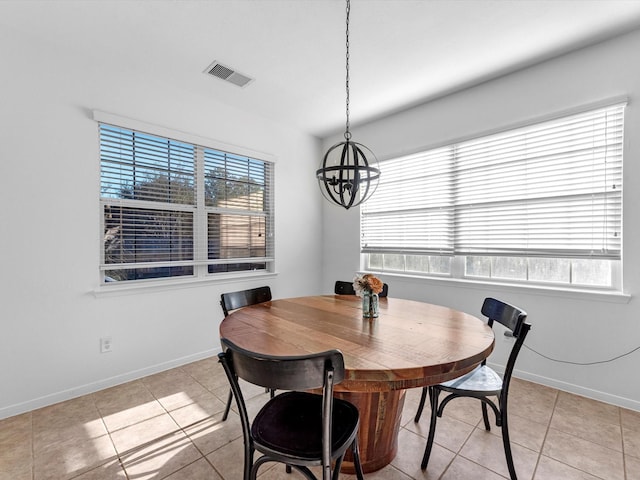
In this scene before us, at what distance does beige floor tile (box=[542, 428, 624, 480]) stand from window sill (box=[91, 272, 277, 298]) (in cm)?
298

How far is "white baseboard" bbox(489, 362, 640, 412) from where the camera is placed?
2266 mm

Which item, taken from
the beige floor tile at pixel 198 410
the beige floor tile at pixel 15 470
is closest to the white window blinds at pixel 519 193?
the beige floor tile at pixel 198 410

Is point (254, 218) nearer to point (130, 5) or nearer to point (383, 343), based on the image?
point (130, 5)

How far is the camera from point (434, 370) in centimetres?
117

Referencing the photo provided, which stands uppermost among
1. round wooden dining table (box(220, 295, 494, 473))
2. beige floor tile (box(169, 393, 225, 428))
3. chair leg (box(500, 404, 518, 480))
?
round wooden dining table (box(220, 295, 494, 473))

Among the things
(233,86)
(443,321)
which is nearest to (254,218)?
(233,86)

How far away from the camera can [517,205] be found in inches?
110

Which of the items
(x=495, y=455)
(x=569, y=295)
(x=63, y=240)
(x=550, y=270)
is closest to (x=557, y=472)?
(x=495, y=455)

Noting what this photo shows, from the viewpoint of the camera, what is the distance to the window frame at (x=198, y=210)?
266 centimetres

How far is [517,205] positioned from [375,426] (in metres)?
2.31

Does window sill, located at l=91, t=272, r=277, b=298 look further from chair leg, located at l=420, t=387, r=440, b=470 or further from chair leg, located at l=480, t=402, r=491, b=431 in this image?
chair leg, located at l=480, t=402, r=491, b=431

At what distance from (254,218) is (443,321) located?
263 cm

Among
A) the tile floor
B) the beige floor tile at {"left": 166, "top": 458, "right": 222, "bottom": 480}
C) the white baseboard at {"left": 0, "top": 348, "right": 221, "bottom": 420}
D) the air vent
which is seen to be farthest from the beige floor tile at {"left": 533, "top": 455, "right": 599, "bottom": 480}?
the air vent

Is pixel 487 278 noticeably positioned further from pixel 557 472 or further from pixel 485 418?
pixel 557 472
